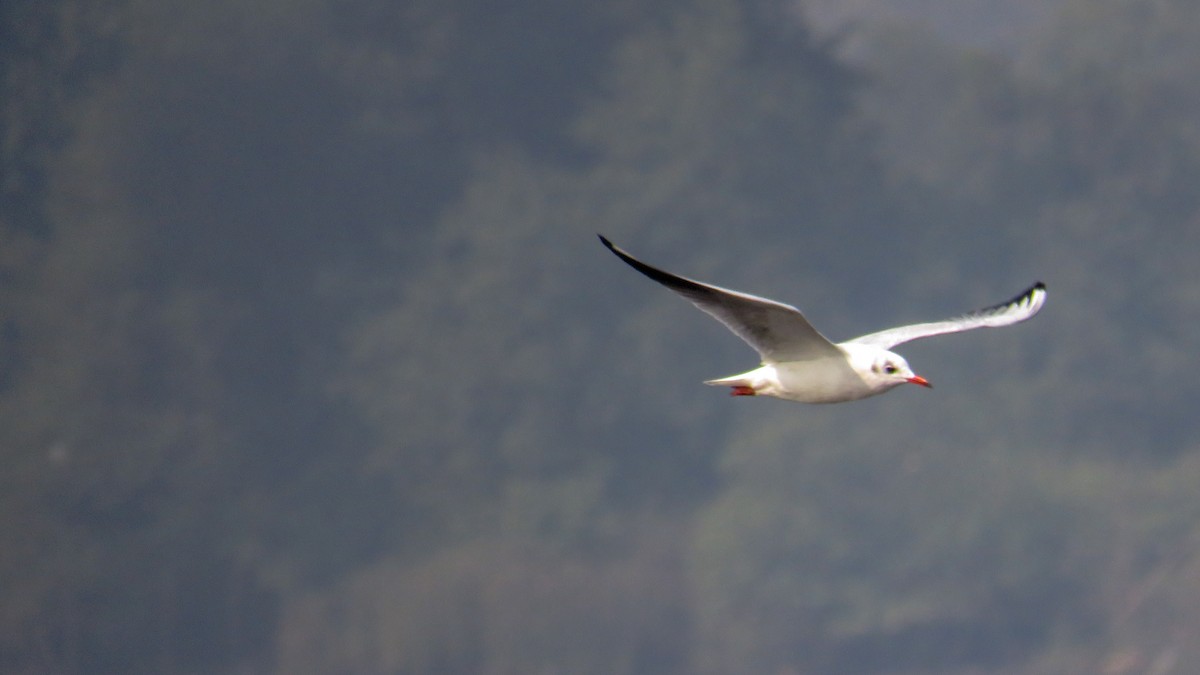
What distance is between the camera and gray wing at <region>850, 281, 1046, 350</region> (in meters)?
8.33

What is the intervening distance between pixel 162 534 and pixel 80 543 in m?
2.08

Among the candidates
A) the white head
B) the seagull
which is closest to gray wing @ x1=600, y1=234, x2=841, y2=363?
the seagull

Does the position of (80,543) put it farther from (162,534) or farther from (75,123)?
(75,123)

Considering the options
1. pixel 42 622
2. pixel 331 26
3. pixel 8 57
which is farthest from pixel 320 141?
pixel 42 622

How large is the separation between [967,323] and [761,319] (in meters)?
1.95

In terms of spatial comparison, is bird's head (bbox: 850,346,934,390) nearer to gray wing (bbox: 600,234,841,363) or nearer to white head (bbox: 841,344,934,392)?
white head (bbox: 841,344,934,392)

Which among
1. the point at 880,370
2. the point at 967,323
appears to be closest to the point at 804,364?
the point at 880,370

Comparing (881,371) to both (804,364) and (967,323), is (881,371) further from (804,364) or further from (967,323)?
(967,323)

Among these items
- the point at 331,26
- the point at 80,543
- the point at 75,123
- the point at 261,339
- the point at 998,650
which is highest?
the point at 331,26

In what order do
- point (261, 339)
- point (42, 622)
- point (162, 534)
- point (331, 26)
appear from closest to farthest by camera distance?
point (42, 622) < point (162, 534) < point (261, 339) < point (331, 26)

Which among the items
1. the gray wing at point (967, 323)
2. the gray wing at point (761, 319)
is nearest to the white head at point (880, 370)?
the gray wing at point (761, 319)

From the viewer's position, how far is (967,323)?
8516mm

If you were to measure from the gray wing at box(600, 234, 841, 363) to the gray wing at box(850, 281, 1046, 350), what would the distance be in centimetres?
90

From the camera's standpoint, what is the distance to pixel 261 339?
42812 millimetres
